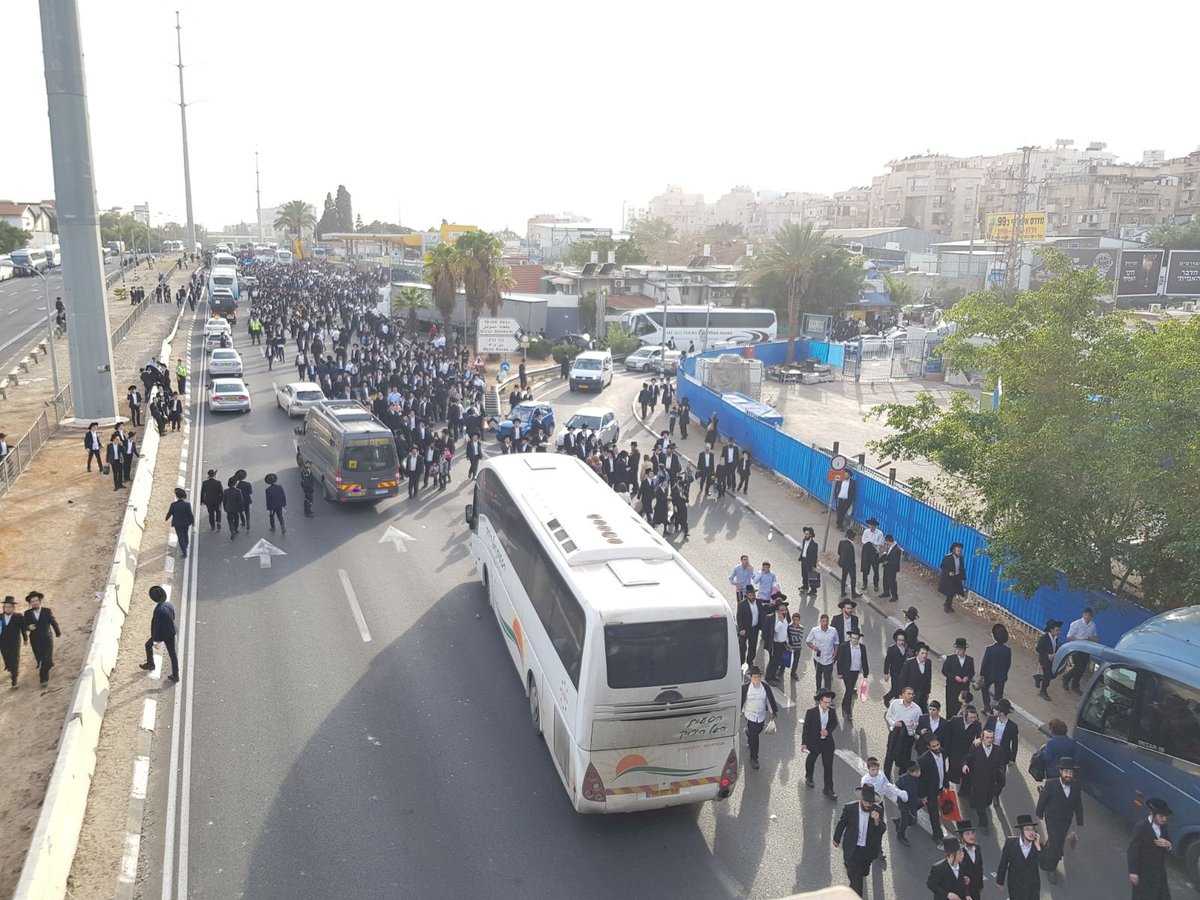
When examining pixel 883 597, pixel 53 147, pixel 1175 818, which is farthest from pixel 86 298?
pixel 1175 818

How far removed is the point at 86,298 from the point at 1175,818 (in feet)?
95.6

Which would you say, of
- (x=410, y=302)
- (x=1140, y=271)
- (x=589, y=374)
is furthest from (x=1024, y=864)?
(x=1140, y=271)

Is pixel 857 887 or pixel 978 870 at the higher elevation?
pixel 978 870

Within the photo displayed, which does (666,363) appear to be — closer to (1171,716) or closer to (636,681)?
(1171,716)

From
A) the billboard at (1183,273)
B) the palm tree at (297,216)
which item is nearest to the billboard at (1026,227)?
the billboard at (1183,273)

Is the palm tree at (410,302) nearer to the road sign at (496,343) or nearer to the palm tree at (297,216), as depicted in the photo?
the road sign at (496,343)

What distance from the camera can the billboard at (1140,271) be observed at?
70625 mm

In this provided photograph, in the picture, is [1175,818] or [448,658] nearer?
[1175,818]

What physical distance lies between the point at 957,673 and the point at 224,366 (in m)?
30.9

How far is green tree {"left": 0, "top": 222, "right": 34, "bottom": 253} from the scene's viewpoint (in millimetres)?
87438

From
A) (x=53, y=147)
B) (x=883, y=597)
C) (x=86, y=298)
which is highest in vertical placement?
(x=53, y=147)

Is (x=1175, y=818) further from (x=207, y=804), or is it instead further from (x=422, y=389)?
(x=422, y=389)

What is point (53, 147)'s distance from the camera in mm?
25422

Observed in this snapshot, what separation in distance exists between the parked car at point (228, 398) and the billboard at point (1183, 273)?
231 feet
